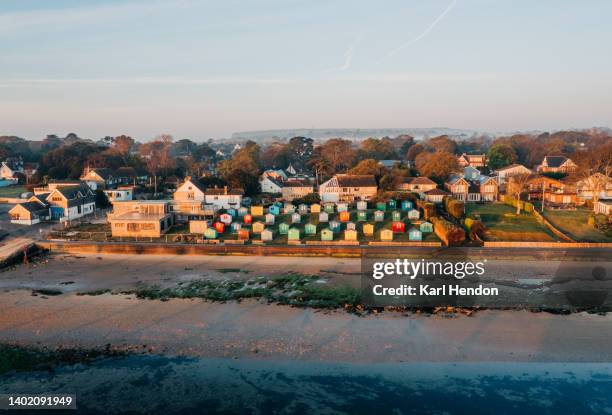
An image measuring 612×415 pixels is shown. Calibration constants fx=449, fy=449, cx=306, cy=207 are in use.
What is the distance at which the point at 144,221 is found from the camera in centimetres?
3161

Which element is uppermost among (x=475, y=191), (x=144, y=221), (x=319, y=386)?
(x=475, y=191)

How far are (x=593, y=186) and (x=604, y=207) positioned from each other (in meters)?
5.32

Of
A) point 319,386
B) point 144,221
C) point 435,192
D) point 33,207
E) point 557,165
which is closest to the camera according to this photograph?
point 319,386

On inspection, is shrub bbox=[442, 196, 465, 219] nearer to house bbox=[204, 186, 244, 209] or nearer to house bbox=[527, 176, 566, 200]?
house bbox=[527, 176, 566, 200]

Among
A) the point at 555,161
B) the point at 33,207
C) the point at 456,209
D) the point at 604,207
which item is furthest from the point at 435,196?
the point at 33,207

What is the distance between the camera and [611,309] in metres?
18.8

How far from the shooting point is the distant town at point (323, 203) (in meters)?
30.9

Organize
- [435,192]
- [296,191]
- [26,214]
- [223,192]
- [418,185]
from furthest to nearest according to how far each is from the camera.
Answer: [296,191], [418,185], [435,192], [223,192], [26,214]

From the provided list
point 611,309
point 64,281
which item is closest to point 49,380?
point 64,281

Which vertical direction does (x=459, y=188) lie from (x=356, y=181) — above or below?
below

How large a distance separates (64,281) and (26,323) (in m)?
5.39

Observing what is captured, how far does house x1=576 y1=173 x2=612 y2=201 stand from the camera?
138 ft

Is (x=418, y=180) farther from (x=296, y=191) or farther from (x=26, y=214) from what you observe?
(x=26, y=214)

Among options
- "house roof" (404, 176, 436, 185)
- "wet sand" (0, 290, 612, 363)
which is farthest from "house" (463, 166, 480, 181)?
"wet sand" (0, 290, 612, 363)
